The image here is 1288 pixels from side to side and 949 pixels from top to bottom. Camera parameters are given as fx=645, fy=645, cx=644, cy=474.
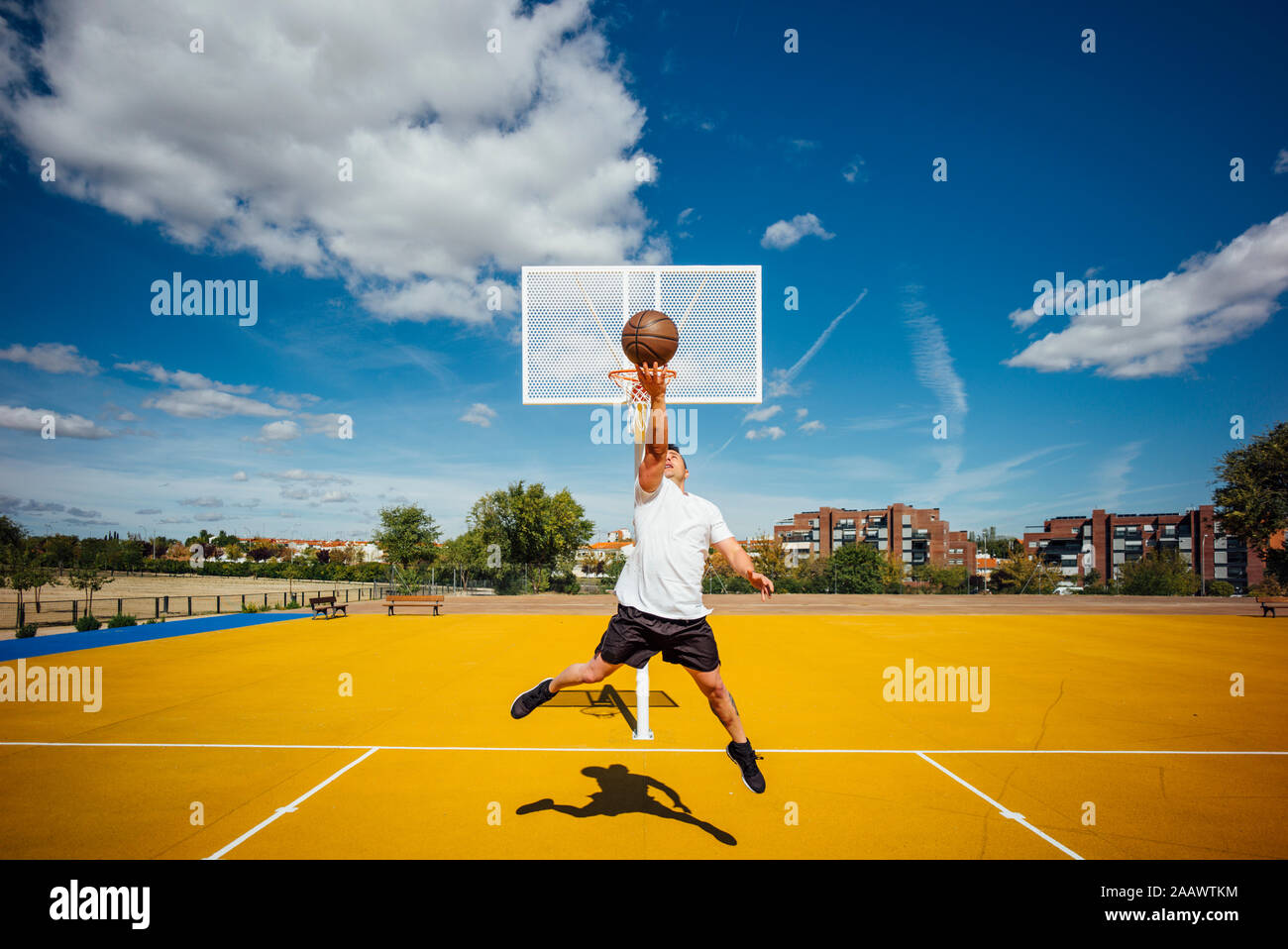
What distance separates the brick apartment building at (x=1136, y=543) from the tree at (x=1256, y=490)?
35.0m

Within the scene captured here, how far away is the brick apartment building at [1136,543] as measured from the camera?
75.6 m

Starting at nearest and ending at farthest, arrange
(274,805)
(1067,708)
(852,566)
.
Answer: (274,805)
(1067,708)
(852,566)

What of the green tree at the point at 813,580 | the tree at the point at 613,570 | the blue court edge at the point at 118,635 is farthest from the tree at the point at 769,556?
the blue court edge at the point at 118,635

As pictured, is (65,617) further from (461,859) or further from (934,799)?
(934,799)

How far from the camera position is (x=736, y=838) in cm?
419

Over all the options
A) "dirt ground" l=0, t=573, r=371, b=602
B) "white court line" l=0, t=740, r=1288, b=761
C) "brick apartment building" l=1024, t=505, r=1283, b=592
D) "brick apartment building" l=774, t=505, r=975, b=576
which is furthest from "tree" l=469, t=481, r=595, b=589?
"brick apartment building" l=1024, t=505, r=1283, b=592

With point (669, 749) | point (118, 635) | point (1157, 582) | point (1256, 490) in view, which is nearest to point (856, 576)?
point (1157, 582)

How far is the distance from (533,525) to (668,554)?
127ft

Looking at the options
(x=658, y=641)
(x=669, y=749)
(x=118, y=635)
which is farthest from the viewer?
(x=118, y=635)

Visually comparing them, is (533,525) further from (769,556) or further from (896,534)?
(896,534)

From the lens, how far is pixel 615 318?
8.62 m
